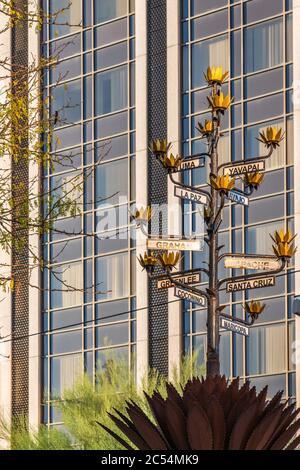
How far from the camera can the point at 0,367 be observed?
57875mm

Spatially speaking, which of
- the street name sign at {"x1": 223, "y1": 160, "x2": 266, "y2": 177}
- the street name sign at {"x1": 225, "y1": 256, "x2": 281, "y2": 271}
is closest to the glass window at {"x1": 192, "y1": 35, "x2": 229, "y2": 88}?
the street name sign at {"x1": 223, "y1": 160, "x2": 266, "y2": 177}

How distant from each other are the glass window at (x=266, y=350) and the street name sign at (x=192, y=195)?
2581 centimetres

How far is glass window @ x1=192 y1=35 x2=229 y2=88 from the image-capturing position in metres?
50.4

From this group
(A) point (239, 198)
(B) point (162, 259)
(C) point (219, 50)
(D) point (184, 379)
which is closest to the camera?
(B) point (162, 259)

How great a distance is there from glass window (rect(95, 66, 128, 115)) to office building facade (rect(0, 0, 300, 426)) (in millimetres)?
49

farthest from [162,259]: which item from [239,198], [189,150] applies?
[189,150]

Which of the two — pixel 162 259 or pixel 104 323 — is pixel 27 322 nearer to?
pixel 104 323

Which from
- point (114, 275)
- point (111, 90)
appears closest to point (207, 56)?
point (111, 90)

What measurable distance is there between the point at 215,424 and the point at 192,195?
1080cm

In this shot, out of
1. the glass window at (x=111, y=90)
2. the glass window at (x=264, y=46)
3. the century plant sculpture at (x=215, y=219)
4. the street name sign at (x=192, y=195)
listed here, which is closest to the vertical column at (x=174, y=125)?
the glass window at (x=111, y=90)

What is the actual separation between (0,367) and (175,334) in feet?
32.7

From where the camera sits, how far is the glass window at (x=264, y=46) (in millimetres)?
48500

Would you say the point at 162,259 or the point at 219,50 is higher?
the point at 219,50

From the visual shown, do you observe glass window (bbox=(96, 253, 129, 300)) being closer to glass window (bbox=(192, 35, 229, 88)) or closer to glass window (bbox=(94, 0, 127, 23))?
glass window (bbox=(192, 35, 229, 88))
